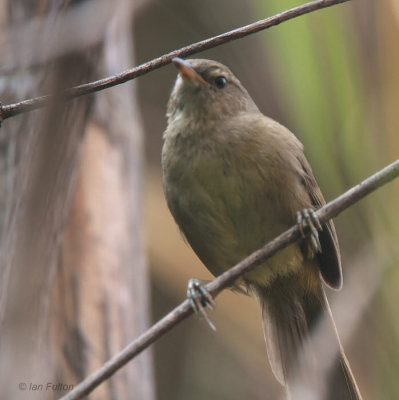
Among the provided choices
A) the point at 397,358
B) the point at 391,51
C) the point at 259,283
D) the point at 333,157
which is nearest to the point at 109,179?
the point at 259,283

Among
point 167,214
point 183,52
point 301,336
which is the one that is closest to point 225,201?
point 301,336

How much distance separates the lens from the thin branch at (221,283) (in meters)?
1.75

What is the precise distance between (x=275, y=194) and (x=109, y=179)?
124 centimetres

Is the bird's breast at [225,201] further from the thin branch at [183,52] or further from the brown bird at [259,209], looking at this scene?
the thin branch at [183,52]

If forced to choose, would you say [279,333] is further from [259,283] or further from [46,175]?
[46,175]

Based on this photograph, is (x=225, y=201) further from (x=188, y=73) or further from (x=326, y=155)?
(x=188, y=73)

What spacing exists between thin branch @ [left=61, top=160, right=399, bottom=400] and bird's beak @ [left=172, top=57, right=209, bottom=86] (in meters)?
1.04

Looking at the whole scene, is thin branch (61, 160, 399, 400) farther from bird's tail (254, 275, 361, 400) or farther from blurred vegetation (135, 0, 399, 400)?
bird's tail (254, 275, 361, 400)

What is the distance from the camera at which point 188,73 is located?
299 cm

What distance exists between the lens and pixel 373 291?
2.57 meters

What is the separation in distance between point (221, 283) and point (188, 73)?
1.19m

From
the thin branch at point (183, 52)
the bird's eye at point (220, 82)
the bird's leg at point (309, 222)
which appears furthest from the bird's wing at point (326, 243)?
the thin branch at point (183, 52)

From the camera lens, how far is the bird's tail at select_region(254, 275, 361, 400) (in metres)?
2.89

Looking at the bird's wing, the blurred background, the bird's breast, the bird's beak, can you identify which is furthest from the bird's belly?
the bird's beak
